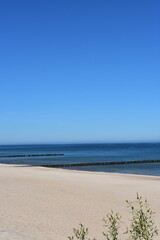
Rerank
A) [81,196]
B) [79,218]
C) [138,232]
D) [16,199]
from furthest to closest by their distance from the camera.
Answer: [81,196] → [16,199] → [79,218] → [138,232]

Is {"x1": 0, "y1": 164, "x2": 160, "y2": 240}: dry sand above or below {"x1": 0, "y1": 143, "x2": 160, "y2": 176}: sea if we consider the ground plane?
above

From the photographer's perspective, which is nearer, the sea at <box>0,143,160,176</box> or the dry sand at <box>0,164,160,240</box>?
the dry sand at <box>0,164,160,240</box>

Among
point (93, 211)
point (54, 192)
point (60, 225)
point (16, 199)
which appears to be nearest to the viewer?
point (60, 225)

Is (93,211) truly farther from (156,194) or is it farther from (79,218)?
(156,194)

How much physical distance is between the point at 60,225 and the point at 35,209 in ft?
9.01

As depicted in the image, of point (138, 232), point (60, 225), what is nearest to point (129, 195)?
point (60, 225)

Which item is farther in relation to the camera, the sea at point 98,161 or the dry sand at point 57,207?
the sea at point 98,161

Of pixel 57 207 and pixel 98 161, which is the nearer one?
pixel 57 207

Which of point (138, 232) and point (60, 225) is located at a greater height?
point (138, 232)

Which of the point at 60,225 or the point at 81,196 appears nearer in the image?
the point at 60,225

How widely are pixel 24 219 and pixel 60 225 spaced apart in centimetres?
154

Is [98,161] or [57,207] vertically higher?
[57,207]

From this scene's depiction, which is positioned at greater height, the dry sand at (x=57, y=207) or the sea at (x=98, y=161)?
the dry sand at (x=57, y=207)

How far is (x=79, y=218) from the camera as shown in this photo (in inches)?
501
